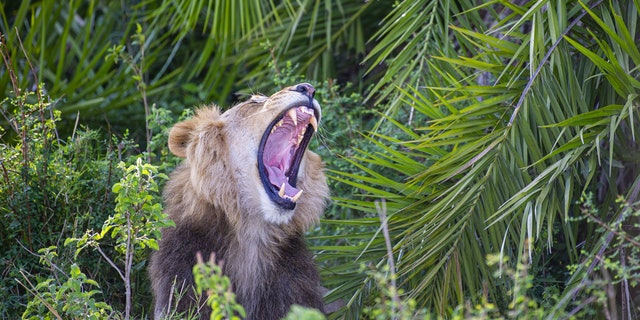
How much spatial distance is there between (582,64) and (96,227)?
267 centimetres

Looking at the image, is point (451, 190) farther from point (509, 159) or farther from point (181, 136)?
point (181, 136)

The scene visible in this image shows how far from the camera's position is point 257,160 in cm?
458

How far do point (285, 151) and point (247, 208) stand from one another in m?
0.44

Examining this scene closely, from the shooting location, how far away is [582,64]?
4938 millimetres

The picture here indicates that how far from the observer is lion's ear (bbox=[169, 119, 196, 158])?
4688 millimetres

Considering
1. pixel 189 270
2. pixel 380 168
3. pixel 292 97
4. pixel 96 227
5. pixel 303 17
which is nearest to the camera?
pixel 189 270

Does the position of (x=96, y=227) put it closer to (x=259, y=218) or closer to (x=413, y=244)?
(x=259, y=218)

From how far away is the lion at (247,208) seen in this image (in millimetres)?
4367

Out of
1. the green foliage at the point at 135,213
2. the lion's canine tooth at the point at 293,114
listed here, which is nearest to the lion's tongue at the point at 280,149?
the lion's canine tooth at the point at 293,114

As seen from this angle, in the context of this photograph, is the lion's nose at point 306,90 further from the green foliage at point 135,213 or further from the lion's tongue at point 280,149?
the green foliage at point 135,213

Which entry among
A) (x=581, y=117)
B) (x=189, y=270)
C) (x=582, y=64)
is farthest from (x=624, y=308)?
(x=189, y=270)

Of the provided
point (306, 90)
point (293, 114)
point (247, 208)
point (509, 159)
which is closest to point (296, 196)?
point (247, 208)

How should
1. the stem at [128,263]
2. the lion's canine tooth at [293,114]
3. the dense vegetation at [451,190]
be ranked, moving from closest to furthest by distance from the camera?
1. the stem at [128,263]
2. the dense vegetation at [451,190]
3. the lion's canine tooth at [293,114]

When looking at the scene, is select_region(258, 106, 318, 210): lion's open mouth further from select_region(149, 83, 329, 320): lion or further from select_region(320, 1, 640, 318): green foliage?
select_region(320, 1, 640, 318): green foliage
